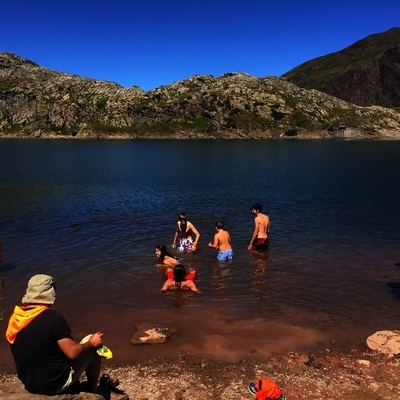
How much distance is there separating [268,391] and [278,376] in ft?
4.50

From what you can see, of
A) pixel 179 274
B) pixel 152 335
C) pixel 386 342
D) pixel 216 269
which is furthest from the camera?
pixel 216 269

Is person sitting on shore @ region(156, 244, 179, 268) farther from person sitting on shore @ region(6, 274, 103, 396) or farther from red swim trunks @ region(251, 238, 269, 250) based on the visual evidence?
person sitting on shore @ region(6, 274, 103, 396)

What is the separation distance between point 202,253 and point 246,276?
4.37 metres

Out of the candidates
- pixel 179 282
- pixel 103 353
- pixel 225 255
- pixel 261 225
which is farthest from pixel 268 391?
pixel 261 225

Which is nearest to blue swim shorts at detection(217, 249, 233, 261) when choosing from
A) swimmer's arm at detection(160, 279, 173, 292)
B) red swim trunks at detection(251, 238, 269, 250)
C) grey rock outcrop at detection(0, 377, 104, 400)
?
red swim trunks at detection(251, 238, 269, 250)

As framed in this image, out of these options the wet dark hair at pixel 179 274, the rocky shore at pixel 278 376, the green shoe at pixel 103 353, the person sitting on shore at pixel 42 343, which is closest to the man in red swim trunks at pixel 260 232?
the wet dark hair at pixel 179 274

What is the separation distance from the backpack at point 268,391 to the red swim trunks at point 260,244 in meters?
13.4

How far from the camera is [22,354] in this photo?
6293 millimetres

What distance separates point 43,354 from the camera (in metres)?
6.29

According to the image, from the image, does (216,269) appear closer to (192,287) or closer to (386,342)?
(192,287)

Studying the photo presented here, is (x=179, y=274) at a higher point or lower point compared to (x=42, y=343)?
lower

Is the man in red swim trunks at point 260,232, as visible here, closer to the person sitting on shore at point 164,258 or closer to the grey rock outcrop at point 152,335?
the person sitting on shore at point 164,258

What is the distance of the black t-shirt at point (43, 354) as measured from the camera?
6.15m

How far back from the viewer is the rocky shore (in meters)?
8.91
